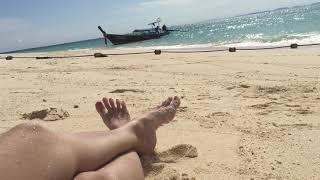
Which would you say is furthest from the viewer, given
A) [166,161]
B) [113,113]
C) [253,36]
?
[253,36]

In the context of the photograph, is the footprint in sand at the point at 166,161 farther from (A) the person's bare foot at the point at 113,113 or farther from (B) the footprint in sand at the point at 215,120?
(B) the footprint in sand at the point at 215,120

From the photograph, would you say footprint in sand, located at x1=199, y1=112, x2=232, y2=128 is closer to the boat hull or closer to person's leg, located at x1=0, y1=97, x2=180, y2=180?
person's leg, located at x1=0, y1=97, x2=180, y2=180

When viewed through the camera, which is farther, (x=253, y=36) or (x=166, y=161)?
(x=253, y=36)

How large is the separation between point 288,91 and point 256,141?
1614mm

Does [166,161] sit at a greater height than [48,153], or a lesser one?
lesser

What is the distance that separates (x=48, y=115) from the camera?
339cm

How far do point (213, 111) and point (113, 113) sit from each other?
3.04 feet

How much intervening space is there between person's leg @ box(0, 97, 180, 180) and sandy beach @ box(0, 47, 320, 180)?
0.35ft

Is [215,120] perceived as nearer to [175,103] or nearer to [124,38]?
[175,103]

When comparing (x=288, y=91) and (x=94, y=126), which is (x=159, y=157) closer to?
(x=94, y=126)

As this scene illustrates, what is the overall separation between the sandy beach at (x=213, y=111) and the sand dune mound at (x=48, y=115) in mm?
14

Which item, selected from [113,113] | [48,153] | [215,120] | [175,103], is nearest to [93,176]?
[48,153]

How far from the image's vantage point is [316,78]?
4770 mm

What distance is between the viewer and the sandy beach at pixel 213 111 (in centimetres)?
224
